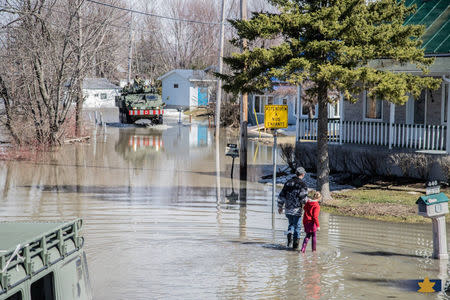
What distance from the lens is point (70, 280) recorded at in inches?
249

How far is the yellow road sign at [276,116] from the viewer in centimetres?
1677

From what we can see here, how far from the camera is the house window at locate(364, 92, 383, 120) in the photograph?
81.9ft

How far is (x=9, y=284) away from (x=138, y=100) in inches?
1753

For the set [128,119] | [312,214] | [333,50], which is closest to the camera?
[312,214]

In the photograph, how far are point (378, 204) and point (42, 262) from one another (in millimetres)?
13478

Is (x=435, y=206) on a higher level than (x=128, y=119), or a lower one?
lower

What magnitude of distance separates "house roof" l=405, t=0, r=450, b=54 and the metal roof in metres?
17.2

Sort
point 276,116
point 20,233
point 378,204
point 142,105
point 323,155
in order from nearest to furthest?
point 20,233 → point 276,116 → point 378,204 → point 323,155 → point 142,105

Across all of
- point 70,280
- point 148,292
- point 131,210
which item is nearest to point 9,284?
point 70,280

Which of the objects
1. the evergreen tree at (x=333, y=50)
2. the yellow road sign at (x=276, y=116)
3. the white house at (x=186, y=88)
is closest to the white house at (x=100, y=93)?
the white house at (x=186, y=88)

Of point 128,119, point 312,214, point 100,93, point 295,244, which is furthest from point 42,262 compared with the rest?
point 100,93

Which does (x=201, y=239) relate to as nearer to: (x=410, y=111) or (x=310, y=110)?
(x=410, y=111)

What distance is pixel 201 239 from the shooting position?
44.9 feet

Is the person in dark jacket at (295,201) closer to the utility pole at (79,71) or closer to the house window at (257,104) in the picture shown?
the utility pole at (79,71)
